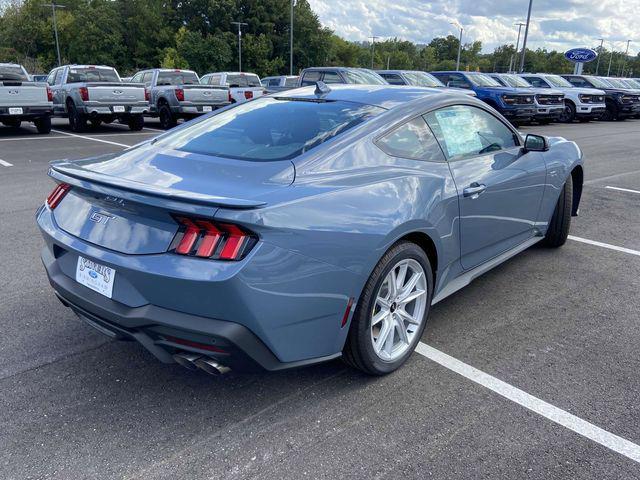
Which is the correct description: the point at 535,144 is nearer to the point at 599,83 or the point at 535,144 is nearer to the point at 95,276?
the point at 95,276

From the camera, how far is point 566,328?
3658 mm

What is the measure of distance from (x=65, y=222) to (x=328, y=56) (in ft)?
216

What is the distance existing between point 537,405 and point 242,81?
17.9 m

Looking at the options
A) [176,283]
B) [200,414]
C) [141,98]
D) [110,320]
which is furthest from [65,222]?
[141,98]

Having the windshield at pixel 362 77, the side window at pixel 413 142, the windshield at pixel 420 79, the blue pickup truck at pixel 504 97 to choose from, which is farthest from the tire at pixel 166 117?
the side window at pixel 413 142

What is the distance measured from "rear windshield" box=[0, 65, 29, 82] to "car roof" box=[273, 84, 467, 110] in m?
11.9

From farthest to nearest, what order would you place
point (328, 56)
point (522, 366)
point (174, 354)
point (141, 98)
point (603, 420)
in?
1. point (328, 56)
2. point (141, 98)
3. point (522, 366)
4. point (603, 420)
5. point (174, 354)

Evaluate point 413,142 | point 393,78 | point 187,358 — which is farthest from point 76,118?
point 187,358

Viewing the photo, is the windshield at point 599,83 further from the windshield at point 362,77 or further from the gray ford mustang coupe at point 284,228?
the gray ford mustang coupe at point 284,228

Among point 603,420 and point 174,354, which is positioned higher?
point 174,354

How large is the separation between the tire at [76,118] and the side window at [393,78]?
30.7 ft

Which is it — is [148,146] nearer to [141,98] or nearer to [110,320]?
[110,320]

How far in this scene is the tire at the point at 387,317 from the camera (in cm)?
273

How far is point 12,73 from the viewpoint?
43.4 feet
